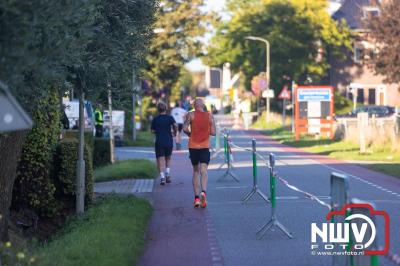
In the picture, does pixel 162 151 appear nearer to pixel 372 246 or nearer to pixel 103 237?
pixel 103 237

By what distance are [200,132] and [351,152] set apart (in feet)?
56.9

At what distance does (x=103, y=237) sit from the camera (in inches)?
438

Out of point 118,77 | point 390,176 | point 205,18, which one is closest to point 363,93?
point 205,18

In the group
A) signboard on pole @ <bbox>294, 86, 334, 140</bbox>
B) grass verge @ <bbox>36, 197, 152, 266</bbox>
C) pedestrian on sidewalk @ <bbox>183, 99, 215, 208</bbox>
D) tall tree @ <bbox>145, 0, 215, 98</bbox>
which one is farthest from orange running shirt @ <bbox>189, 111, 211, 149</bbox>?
tall tree @ <bbox>145, 0, 215, 98</bbox>

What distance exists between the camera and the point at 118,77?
13.4 metres

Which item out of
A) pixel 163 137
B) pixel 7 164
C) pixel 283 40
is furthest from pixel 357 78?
pixel 7 164

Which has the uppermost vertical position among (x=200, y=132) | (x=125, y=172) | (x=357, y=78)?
(x=357, y=78)

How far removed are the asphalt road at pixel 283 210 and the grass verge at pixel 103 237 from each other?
908 mm

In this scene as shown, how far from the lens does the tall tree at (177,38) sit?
55938 mm

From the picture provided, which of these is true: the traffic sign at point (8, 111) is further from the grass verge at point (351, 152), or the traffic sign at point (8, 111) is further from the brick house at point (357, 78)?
the brick house at point (357, 78)

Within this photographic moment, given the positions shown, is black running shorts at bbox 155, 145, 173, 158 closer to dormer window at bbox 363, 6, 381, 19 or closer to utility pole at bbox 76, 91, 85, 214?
utility pole at bbox 76, 91, 85, 214

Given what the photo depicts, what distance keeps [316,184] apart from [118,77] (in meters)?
7.17

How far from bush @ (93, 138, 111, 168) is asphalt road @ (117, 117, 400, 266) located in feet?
10.4

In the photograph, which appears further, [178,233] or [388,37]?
[388,37]
